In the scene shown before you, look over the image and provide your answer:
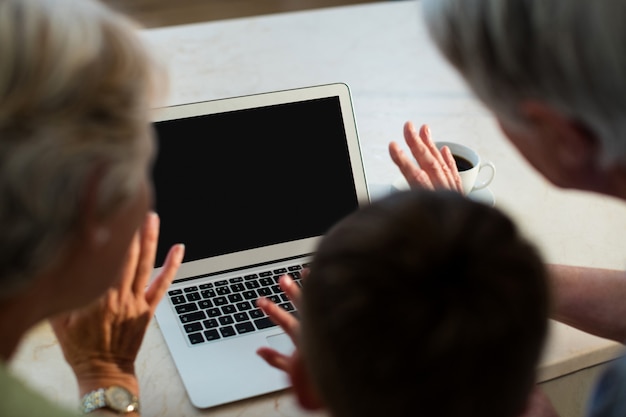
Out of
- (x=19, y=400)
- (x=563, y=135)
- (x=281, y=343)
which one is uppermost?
(x=563, y=135)

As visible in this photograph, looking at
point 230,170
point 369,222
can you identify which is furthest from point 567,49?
point 230,170

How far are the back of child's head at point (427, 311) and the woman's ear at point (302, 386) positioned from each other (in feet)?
0.34

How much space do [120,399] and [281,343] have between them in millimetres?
234

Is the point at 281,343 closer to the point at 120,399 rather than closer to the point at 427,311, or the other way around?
the point at 120,399

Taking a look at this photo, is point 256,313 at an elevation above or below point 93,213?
below

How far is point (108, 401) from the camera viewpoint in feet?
3.23

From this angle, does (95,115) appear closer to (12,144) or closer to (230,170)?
(12,144)

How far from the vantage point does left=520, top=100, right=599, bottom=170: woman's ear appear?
2.63ft

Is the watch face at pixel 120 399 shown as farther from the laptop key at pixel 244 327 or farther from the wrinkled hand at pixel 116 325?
the laptop key at pixel 244 327

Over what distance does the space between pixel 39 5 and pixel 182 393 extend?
0.55 metres

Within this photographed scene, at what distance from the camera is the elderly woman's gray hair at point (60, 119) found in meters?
0.65

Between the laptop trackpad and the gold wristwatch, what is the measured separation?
0.21 m

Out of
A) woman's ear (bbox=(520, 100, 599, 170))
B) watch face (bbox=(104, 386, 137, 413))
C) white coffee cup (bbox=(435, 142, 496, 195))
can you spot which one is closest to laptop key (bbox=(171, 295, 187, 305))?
watch face (bbox=(104, 386, 137, 413))

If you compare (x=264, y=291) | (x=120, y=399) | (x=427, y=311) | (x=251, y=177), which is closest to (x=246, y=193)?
(x=251, y=177)
